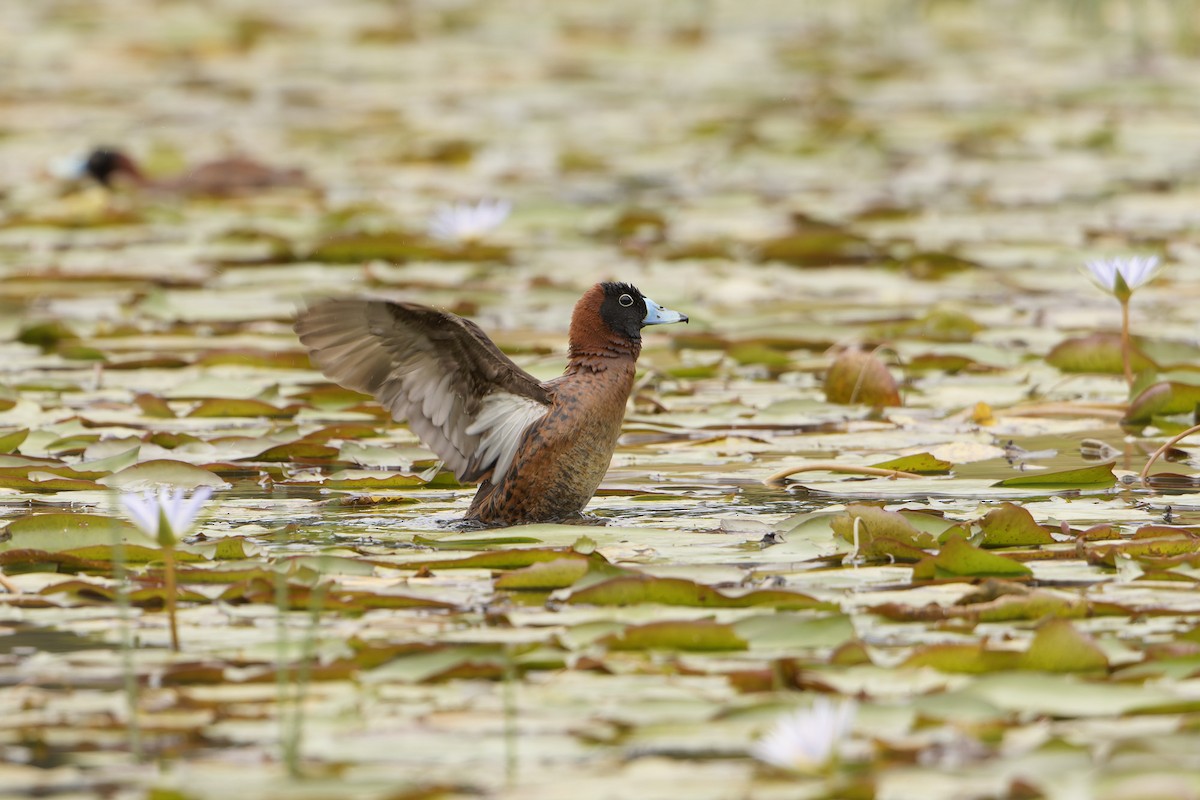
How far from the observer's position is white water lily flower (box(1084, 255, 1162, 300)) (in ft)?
20.2

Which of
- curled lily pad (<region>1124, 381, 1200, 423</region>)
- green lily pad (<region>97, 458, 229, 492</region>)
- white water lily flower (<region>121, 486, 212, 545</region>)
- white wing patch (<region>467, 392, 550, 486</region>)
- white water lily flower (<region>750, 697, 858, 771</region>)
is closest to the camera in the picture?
white water lily flower (<region>750, 697, 858, 771</region>)

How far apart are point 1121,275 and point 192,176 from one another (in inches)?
308

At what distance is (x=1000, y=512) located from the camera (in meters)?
4.88

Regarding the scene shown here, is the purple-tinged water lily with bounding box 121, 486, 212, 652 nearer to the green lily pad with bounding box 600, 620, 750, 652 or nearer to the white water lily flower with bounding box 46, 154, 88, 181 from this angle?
the green lily pad with bounding box 600, 620, 750, 652

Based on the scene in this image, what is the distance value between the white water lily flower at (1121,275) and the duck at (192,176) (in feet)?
24.5


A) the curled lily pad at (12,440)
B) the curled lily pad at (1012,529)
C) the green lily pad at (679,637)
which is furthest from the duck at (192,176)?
the green lily pad at (679,637)

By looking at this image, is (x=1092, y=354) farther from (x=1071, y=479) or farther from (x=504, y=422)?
(x=504, y=422)

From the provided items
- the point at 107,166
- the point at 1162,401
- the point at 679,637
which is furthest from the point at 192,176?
the point at 679,637

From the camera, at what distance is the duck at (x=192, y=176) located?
1245 centimetres

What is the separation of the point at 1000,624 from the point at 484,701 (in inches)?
49.2

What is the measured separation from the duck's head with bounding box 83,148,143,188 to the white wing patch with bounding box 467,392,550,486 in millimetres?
7577

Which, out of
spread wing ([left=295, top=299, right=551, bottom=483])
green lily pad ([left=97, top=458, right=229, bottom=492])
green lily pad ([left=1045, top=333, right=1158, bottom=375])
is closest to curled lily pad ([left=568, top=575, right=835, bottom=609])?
spread wing ([left=295, top=299, right=551, bottom=483])

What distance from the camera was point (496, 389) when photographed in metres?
5.58

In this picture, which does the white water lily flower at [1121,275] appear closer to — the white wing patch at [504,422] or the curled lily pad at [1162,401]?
the curled lily pad at [1162,401]
